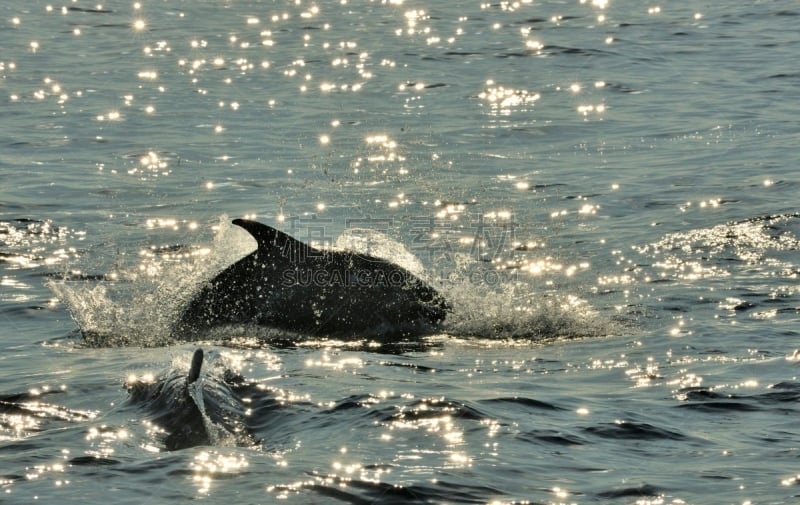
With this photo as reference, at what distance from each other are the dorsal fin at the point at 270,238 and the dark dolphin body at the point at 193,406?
245cm

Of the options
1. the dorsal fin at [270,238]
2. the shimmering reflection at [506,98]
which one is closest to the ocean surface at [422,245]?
the shimmering reflection at [506,98]

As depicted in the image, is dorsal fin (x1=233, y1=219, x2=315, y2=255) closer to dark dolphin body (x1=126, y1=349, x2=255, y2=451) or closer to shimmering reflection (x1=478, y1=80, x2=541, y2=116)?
dark dolphin body (x1=126, y1=349, x2=255, y2=451)

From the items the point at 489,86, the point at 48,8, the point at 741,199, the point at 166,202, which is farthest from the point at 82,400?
the point at 48,8

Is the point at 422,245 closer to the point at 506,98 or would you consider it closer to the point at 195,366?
the point at 195,366

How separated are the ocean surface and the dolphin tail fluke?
0.12 m

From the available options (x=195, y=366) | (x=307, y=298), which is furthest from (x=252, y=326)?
(x=195, y=366)

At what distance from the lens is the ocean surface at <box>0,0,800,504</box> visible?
8188 mm

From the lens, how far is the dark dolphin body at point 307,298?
1214 cm

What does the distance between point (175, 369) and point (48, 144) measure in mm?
13054

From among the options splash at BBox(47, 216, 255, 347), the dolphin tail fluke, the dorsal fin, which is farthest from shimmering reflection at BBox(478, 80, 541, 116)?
the dolphin tail fluke

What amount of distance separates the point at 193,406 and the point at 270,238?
3463 mm

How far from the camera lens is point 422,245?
1575 centimetres

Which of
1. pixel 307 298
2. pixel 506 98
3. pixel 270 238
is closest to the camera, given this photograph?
pixel 270 238

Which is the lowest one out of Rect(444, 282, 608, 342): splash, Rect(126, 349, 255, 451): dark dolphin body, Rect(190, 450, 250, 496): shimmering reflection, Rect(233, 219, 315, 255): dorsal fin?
Rect(190, 450, 250, 496): shimmering reflection
